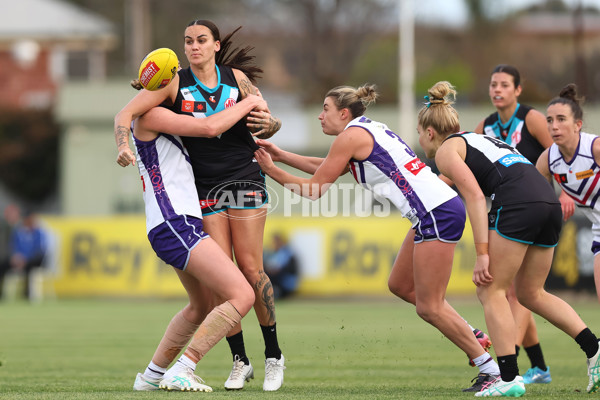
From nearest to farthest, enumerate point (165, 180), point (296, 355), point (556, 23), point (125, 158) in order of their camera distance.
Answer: point (125, 158) → point (165, 180) → point (296, 355) → point (556, 23)

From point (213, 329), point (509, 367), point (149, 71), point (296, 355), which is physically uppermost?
point (149, 71)

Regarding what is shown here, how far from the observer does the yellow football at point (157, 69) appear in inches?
253

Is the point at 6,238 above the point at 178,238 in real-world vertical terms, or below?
below

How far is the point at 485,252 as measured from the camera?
6.38 meters

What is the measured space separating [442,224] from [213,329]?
1.76 m

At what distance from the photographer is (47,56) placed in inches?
1678

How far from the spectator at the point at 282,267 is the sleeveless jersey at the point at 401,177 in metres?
12.3

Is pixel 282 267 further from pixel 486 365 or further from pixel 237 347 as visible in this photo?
pixel 486 365

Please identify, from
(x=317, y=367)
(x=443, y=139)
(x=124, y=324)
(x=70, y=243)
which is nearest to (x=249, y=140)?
(x=443, y=139)

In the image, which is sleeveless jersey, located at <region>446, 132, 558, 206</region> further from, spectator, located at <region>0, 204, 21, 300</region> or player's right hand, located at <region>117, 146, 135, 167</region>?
spectator, located at <region>0, 204, 21, 300</region>

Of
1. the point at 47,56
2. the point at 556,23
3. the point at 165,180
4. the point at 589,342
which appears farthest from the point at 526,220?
the point at 556,23

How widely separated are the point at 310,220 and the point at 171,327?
1285 cm

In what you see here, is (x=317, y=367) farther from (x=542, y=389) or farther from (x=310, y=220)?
(x=310, y=220)

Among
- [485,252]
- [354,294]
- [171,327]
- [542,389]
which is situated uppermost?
[485,252]
